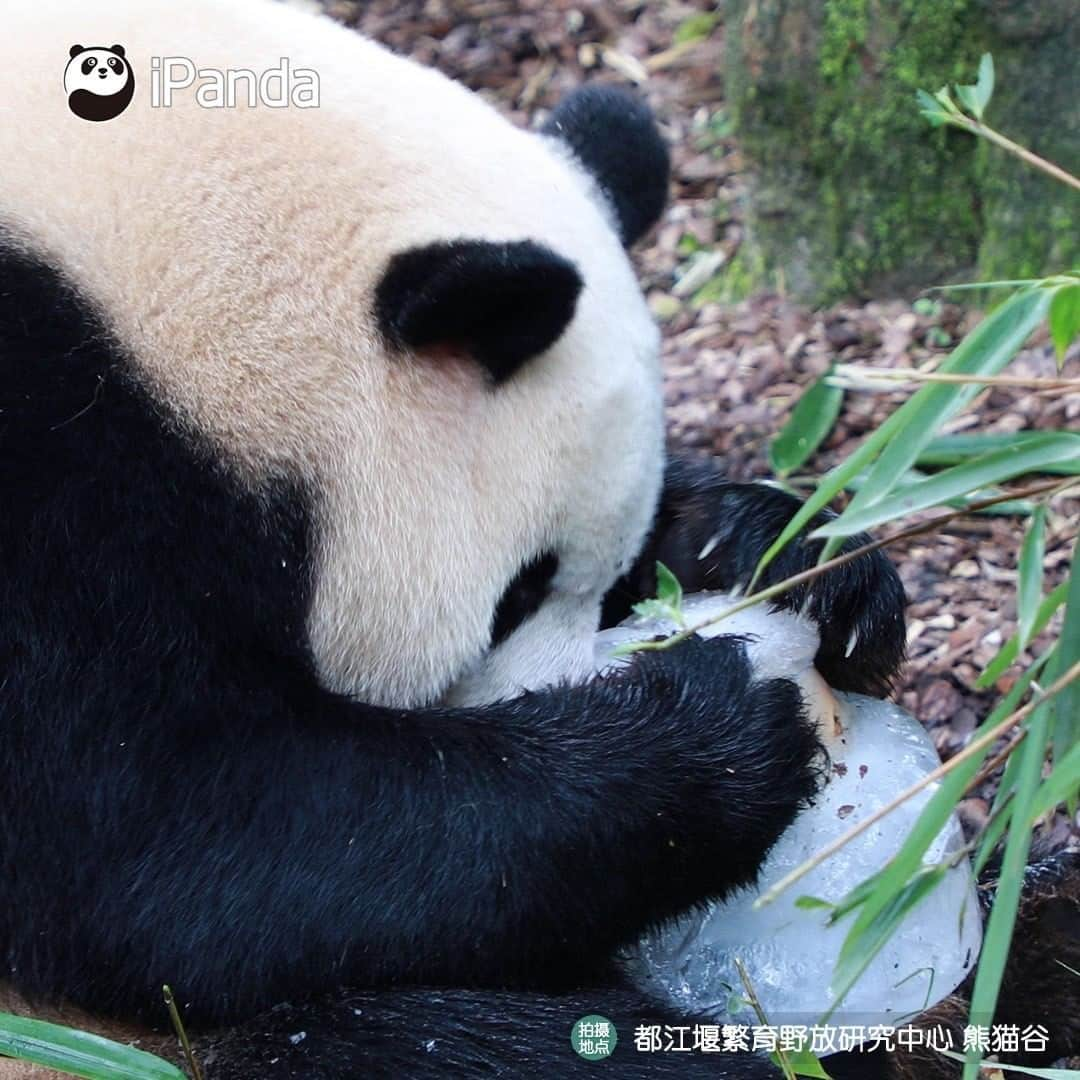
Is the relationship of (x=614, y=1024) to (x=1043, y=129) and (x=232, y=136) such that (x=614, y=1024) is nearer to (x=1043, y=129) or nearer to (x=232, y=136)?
(x=232, y=136)

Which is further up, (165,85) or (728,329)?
(165,85)

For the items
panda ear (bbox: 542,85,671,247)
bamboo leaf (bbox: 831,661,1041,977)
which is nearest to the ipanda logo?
panda ear (bbox: 542,85,671,247)

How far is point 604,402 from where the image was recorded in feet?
8.22

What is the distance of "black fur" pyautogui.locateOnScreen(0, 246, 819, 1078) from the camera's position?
7.28 feet

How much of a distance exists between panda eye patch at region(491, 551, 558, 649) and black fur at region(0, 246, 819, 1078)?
21 centimetres

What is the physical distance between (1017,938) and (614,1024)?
83 centimetres

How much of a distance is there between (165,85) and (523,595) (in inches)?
37.6

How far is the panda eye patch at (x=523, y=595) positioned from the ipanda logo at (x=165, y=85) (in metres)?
0.79

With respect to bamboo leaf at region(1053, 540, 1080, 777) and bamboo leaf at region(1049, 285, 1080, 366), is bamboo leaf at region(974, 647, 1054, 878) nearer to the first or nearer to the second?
bamboo leaf at region(1053, 540, 1080, 777)

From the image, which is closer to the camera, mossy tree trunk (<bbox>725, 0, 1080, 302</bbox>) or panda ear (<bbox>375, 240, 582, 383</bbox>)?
panda ear (<bbox>375, 240, 582, 383</bbox>)

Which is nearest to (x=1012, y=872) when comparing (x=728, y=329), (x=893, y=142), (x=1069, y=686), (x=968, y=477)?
(x=1069, y=686)

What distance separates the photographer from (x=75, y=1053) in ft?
6.78

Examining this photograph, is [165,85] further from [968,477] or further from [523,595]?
[968,477]

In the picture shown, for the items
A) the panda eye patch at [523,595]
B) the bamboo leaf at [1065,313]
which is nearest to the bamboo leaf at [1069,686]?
the bamboo leaf at [1065,313]
